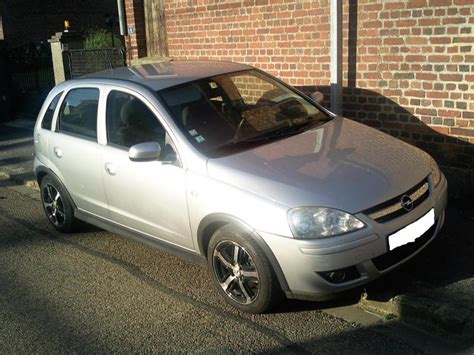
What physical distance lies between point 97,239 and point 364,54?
3633 mm

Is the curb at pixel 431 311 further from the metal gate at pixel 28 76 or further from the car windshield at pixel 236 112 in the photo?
the metal gate at pixel 28 76

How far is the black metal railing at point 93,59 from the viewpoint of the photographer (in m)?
11.3

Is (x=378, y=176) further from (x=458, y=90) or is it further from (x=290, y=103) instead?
(x=458, y=90)

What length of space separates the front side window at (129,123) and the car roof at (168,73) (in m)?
0.20

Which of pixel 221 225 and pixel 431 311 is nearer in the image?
pixel 431 311

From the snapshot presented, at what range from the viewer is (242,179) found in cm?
394

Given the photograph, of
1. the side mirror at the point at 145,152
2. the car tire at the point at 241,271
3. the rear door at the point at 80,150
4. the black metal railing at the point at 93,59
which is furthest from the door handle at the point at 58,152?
the black metal railing at the point at 93,59

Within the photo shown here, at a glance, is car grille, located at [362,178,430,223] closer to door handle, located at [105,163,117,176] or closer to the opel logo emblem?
the opel logo emblem

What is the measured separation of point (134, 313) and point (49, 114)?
8.98 ft

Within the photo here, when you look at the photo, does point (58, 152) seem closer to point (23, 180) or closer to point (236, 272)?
point (236, 272)

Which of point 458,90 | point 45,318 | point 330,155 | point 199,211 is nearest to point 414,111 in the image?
point 458,90

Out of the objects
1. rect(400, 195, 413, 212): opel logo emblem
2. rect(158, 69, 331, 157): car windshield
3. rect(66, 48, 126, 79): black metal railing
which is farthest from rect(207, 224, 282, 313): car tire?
rect(66, 48, 126, 79): black metal railing

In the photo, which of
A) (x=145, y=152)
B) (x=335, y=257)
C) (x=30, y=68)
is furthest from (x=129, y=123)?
(x=30, y=68)

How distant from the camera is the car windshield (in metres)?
4.50
